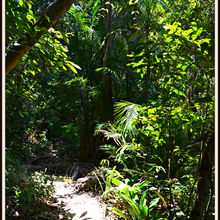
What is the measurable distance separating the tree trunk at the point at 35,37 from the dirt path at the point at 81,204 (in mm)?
1639

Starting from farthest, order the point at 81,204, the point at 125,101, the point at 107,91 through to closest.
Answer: the point at 107,91
the point at 81,204
the point at 125,101

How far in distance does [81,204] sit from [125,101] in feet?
4.22

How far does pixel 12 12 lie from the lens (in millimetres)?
875

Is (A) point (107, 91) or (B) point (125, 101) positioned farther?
(A) point (107, 91)

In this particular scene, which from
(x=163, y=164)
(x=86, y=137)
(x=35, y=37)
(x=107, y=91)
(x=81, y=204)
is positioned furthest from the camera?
(x=86, y=137)

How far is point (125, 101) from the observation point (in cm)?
212

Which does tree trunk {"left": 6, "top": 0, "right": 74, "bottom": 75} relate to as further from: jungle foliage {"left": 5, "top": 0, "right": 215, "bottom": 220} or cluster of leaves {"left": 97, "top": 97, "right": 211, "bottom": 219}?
cluster of leaves {"left": 97, "top": 97, "right": 211, "bottom": 219}

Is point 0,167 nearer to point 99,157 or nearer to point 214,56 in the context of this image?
point 214,56

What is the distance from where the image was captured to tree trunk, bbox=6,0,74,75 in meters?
0.88

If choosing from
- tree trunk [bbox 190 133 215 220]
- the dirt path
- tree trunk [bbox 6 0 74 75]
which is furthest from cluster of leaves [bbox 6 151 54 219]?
tree trunk [bbox 190 133 215 220]

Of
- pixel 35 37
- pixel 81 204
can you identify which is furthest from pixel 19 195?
pixel 35 37

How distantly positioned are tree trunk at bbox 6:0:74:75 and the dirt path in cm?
164

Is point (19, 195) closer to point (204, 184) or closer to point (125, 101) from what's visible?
point (125, 101)

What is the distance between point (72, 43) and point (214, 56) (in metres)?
3.69
